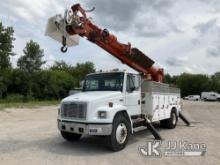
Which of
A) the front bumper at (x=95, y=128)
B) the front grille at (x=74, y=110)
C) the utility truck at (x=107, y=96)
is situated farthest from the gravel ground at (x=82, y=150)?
the front grille at (x=74, y=110)

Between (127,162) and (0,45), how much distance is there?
162ft

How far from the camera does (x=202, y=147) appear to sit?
10461 mm

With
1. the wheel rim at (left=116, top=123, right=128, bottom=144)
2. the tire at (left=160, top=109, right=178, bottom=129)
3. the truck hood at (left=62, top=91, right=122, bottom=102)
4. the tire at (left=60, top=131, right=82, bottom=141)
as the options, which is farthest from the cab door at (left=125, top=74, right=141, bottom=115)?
the tire at (left=160, top=109, right=178, bottom=129)

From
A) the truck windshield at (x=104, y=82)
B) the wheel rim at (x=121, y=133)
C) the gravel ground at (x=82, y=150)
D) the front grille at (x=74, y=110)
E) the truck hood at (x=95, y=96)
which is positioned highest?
the truck windshield at (x=104, y=82)

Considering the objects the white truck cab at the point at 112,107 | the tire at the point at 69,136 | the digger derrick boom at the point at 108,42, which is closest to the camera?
the white truck cab at the point at 112,107

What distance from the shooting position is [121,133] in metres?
10.1

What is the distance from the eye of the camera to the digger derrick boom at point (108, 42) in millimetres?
10562

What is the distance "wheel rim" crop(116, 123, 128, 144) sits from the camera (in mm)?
9991

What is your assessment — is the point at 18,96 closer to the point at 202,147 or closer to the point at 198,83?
the point at 202,147

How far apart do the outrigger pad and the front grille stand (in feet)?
12.9

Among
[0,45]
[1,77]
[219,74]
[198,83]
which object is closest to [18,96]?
[1,77]
